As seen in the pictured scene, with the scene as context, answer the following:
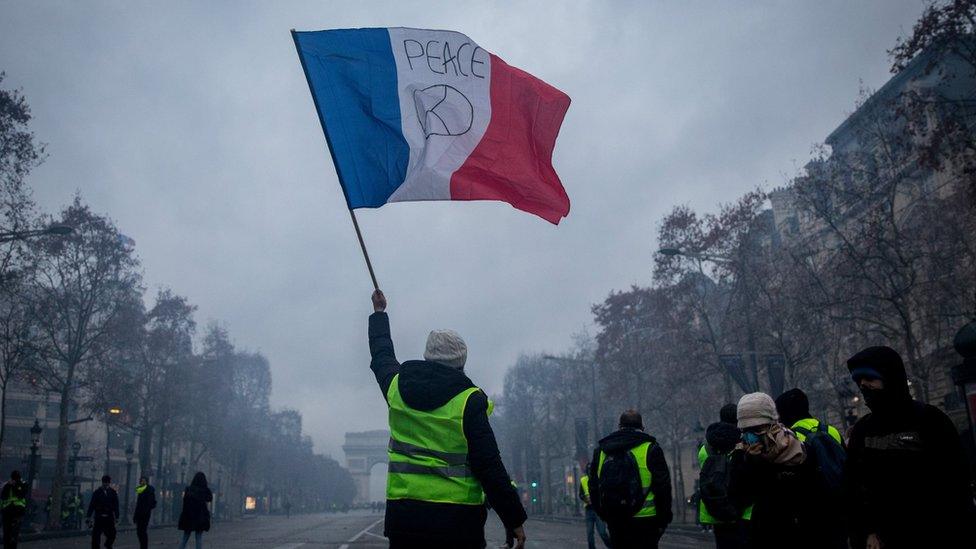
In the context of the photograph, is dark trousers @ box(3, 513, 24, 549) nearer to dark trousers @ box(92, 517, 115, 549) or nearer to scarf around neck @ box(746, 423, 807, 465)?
dark trousers @ box(92, 517, 115, 549)

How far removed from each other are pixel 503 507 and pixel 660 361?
44788 millimetres

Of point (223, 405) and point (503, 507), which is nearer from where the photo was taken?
point (503, 507)

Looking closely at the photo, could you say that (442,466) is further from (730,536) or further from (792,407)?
(730,536)

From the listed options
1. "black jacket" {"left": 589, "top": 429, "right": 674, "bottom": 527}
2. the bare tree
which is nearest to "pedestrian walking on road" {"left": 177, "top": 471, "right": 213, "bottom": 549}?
"black jacket" {"left": 589, "top": 429, "right": 674, "bottom": 527}

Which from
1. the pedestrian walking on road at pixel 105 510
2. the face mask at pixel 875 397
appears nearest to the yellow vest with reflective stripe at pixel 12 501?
the pedestrian walking on road at pixel 105 510

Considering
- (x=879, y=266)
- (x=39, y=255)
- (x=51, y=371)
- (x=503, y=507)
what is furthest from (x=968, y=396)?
(x=51, y=371)

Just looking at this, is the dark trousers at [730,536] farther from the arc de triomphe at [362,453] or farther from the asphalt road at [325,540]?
the arc de triomphe at [362,453]

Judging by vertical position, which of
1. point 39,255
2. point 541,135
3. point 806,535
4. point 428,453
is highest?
point 39,255

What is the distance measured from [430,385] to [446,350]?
314 mm

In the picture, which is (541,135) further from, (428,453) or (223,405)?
(223,405)

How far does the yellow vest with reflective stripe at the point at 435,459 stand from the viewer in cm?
434

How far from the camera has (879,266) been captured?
29.2 m

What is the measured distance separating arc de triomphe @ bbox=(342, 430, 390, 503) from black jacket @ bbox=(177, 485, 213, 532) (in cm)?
16764

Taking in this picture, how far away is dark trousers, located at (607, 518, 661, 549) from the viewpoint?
7047 millimetres
